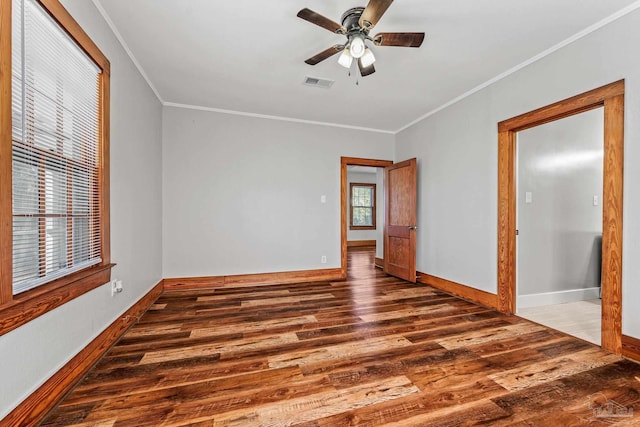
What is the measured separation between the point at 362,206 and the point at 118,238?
762 centimetres

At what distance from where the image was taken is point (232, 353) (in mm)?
2170

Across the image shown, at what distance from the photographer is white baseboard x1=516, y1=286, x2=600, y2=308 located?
3268 mm

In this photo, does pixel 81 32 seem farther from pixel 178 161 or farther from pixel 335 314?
pixel 335 314

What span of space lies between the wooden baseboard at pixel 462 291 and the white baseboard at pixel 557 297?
0.30 meters

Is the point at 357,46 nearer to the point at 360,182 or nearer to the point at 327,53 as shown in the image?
the point at 327,53

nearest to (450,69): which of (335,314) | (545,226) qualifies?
(545,226)

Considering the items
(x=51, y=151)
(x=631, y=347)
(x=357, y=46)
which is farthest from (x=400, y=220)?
(x=51, y=151)

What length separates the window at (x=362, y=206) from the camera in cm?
920

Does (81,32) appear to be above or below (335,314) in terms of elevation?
above

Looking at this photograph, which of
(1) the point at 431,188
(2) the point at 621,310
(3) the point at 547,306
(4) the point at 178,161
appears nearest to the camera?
(2) the point at 621,310

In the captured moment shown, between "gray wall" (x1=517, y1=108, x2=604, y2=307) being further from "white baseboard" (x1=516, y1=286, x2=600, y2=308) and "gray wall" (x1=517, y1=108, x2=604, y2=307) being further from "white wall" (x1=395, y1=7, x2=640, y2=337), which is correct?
"white wall" (x1=395, y1=7, x2=640, y2=337)

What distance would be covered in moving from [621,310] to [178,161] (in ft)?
16.3

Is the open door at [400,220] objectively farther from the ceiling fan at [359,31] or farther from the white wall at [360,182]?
the white wall at [360,182]

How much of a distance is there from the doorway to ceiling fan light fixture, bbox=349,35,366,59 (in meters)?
2.22
